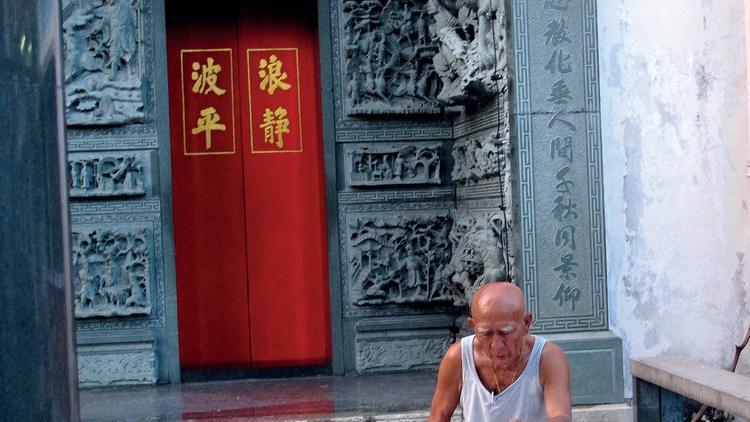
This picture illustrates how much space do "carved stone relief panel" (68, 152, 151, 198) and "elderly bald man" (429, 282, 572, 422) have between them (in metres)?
5.39

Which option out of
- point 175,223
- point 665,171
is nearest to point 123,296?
point 175,223

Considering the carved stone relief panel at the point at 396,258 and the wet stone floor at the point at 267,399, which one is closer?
the wet stone floor at the point at 267,399


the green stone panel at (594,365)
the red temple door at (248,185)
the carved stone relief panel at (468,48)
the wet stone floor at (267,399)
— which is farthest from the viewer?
the red temple door at (248,185)

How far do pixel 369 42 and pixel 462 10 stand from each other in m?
1.01

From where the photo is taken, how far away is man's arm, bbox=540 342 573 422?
438 cm

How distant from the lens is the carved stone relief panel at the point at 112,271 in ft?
30.9

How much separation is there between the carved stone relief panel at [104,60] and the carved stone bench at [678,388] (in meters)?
4.49

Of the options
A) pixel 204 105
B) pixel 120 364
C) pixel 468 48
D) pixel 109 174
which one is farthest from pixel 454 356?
pixel 204 105

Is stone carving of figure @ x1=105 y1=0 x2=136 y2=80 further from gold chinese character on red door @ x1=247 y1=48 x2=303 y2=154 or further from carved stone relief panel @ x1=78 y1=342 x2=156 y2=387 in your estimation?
carved stone relief panel @ x1=78 y1=342 x2=156 y2=387

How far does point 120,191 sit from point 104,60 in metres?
1.06

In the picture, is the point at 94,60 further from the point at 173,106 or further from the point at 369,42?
the point at 369,42

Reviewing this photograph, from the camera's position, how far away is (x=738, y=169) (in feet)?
27.3

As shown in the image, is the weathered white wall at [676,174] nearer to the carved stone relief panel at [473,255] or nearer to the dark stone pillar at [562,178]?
the dark stone pillar at [562,178]

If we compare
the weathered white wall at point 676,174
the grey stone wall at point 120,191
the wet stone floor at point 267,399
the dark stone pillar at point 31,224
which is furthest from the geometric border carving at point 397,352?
the dark stone pillar at point 31,224
